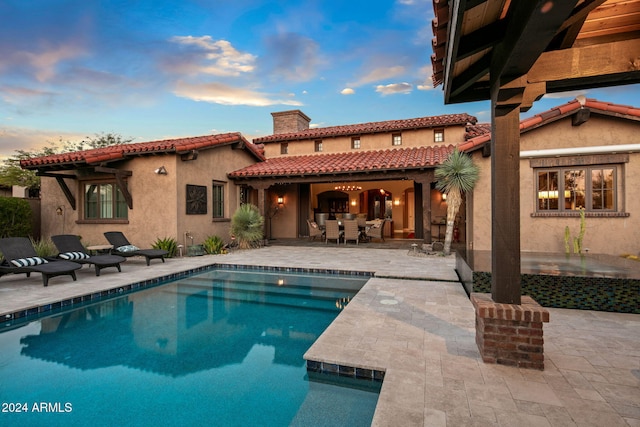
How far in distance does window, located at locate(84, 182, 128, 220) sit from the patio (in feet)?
17.9

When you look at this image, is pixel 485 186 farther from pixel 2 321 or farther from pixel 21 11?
pixel 21 11

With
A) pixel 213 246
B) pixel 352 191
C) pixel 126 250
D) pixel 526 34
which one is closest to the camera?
pixel 526 34

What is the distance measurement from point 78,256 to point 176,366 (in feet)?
20.9

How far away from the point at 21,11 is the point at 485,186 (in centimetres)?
1589

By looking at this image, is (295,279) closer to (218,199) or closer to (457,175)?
(457,175)

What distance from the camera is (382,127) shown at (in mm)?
14516

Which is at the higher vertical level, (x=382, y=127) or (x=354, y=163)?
(x=382, y=127)

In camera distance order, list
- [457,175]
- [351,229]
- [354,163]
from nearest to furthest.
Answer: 1. [457,175]
2. [354,163]
3. [351,229]

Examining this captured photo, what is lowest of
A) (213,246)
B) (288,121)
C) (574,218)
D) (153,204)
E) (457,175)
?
(213,246)

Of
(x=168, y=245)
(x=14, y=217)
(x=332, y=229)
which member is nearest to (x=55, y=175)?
(x=14, y=217)

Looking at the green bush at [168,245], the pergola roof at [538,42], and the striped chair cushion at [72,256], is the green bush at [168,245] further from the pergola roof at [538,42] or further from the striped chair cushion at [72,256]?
the pergola roof at [538,42]

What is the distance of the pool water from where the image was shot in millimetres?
2680

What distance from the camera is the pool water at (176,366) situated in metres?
2.68

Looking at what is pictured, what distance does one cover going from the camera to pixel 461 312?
4621mm
